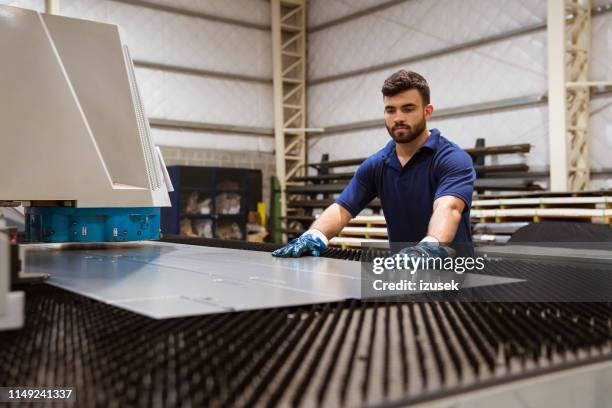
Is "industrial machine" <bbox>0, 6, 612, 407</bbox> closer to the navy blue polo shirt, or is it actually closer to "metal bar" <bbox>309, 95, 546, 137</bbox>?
the navy blue polo shirt

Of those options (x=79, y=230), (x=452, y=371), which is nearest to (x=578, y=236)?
(x=79, y=230)

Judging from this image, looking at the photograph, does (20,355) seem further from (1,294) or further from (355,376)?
(355,376)

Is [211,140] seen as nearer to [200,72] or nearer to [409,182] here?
[200,72]

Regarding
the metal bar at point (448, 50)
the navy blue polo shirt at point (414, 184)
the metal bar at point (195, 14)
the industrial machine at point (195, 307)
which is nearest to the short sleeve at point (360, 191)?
the navy blue polo shirt at point (414, 184)

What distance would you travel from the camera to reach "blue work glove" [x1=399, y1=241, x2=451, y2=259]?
1931 mm

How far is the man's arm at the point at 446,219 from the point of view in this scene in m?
2.32

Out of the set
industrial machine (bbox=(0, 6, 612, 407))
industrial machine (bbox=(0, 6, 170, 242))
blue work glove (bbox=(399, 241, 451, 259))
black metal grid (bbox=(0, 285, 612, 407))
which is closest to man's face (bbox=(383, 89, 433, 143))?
industrial machine (bbox=(0, 6, 612, 407))

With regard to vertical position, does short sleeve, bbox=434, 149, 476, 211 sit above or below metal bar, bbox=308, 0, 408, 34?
below

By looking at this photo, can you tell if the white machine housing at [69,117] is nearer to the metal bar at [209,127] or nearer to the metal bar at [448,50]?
the metal bar at [448,50]

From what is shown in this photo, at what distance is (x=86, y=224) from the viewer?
2.39 metres

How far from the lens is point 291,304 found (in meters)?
1.28

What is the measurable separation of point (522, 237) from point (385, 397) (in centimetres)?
342

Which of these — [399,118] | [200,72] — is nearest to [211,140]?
[200,72]

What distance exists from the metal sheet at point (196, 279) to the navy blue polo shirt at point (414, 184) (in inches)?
27.3
